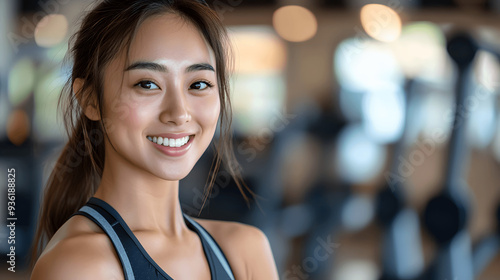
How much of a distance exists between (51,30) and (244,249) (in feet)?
4.83

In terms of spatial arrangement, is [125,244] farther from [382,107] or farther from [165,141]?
[382,107]

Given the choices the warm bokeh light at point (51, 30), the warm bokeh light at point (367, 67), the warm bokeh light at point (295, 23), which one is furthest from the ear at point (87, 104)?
the warm bokeh light at point (295, 23)

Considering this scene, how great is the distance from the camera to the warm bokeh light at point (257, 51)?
2.20 meters

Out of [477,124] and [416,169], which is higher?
[477,124]

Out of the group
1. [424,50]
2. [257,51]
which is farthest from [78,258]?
[424,50]

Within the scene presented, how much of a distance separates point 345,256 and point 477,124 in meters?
0.77

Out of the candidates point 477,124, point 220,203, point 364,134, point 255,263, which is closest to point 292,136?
point 364,134

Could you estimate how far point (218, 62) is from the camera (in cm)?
51

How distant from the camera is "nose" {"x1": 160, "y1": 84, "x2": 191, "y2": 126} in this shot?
0.43 meters

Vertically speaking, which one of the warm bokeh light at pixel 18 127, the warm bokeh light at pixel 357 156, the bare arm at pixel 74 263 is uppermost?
the bare arm at pixel 74 263

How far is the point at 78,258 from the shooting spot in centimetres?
41

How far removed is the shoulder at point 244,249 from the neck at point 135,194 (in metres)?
0.07

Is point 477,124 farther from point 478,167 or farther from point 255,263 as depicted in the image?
point 255,263

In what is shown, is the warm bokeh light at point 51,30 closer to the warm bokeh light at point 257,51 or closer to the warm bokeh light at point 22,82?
the warm bokeh light at point 22,82
